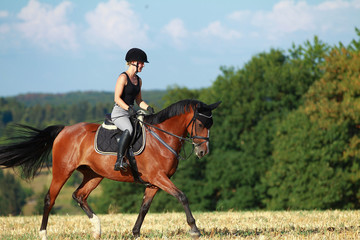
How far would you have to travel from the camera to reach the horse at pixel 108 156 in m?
7.83

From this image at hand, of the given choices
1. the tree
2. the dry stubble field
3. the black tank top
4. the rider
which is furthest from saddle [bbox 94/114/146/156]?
the tree

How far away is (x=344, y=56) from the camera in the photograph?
38.9m

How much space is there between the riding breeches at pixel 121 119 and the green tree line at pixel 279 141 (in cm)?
2503

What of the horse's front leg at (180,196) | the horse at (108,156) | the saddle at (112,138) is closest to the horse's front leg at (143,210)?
the horse at (108,156)

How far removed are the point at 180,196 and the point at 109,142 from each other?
1762 millimetres

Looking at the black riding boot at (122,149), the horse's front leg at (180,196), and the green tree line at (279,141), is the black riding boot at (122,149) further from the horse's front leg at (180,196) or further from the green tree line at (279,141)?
the green tree line at (279,141)

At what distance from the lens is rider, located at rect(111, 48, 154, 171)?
798 cm

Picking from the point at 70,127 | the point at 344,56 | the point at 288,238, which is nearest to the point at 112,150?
the point at 70,127

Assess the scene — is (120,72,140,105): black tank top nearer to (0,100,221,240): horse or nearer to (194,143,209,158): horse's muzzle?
(0,100,221,240): horse

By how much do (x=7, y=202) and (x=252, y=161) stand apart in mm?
50333

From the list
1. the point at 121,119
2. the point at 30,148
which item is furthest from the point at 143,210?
the point at 30,148

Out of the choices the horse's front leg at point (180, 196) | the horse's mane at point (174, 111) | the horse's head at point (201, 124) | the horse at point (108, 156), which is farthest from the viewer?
the horse's mane at point (174, 111)

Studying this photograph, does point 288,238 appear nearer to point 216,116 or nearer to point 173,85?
point 216,116

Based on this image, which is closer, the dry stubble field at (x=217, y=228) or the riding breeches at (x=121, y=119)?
the riding breeches at (x=121, y=119)
